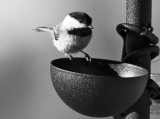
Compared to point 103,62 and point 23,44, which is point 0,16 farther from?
point 103,62

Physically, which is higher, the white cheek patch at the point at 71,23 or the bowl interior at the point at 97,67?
the white cheek patch at the point at 71,23

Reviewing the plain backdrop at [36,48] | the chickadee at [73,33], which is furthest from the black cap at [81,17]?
the plain backdrop at [36,48]

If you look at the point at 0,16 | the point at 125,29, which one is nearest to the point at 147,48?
the point at 125,29

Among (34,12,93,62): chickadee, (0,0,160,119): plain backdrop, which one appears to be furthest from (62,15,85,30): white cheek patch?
(0,0,160,119): plain backdrop

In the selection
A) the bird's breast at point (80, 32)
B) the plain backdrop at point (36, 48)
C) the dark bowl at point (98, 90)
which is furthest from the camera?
the plain backdrop at point (36, 48)

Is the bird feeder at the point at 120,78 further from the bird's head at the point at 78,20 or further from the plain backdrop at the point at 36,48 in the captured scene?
the plain backdrop at the point at 36,48

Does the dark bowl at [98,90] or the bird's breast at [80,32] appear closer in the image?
the dark bowl at [98,90]

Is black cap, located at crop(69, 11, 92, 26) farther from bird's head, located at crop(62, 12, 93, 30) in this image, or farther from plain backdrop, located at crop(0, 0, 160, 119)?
plain backdrop, located at crop(0, 0, 160, 119)
